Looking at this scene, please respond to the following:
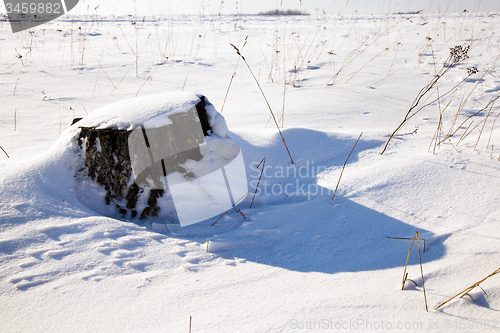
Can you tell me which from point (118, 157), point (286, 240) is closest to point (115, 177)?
point (118, 157)

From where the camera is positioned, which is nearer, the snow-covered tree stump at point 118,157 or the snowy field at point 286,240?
the snowy field at point 286,240

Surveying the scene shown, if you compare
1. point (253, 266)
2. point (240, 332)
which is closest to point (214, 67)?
point (253, 266)

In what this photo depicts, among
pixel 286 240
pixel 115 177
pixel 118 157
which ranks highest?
pixel 118 157

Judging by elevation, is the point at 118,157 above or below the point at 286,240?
above

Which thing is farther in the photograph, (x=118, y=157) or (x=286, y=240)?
(x=118, y=157)

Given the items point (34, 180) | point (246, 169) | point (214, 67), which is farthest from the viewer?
point (214, 67)

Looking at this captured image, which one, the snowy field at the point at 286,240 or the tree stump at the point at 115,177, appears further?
the tree stump at the point at 115,177

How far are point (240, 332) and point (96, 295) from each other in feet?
1.78

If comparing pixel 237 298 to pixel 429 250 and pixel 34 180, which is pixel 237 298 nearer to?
pixel 429 250

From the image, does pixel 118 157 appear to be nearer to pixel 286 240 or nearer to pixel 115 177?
pixel 115 177

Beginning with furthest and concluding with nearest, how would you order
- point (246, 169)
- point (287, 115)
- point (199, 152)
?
1. point (287, 115)
2. point (246, 169)
3. point (199, 152)

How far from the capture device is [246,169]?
1.91 m

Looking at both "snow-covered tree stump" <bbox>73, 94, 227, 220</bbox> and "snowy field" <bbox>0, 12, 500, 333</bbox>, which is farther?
"snow-covered tree stump" <bbox>73, 94, 227, 220</bbox>

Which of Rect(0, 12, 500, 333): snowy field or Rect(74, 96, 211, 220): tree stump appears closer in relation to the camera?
Rect(0, 12, 500, 333): snowy field
